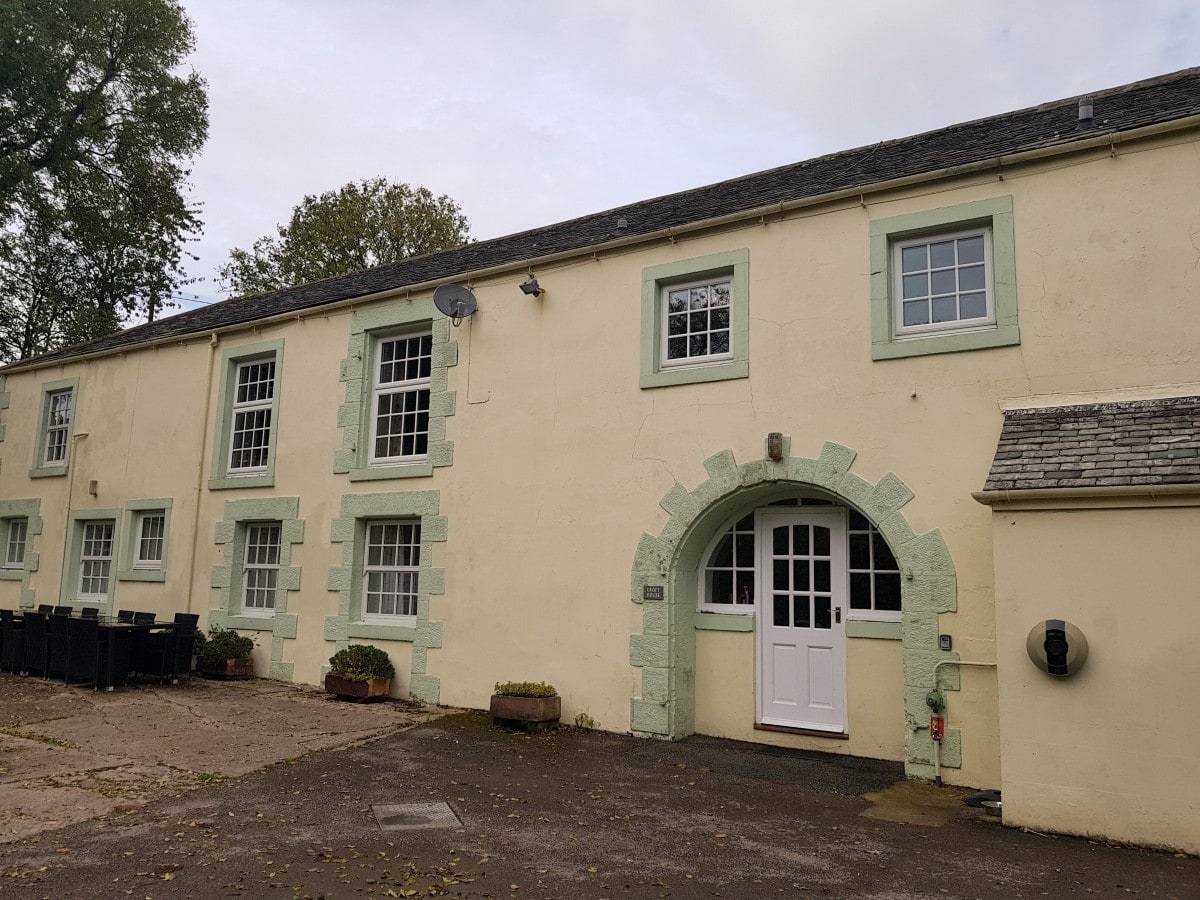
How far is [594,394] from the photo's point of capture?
9391mm

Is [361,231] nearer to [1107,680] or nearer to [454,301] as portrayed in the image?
[454,301]

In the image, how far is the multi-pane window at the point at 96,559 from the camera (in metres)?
14.0

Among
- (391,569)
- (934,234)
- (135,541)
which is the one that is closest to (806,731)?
(934,234)

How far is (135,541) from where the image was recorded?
13.5m

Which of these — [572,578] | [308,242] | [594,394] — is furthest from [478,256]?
[308,242]

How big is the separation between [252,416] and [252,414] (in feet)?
0.09

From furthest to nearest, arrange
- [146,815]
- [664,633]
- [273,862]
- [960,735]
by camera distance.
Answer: [664,633], [960,735], [146,815], [273,862]

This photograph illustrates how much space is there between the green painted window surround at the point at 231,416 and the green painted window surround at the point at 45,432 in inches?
146

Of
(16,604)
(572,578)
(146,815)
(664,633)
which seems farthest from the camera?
(16,604)

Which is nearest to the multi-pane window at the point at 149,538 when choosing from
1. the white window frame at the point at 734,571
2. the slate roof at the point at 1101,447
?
the white window frame at the point at 734,571

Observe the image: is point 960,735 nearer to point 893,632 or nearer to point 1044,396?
point 893,632

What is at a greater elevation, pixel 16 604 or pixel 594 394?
pixel 594 394

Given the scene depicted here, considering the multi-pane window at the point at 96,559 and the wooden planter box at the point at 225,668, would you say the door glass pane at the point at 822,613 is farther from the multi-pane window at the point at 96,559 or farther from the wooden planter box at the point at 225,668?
the multi-pane window at the point at 96,559

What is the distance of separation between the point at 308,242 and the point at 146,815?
21196mm
